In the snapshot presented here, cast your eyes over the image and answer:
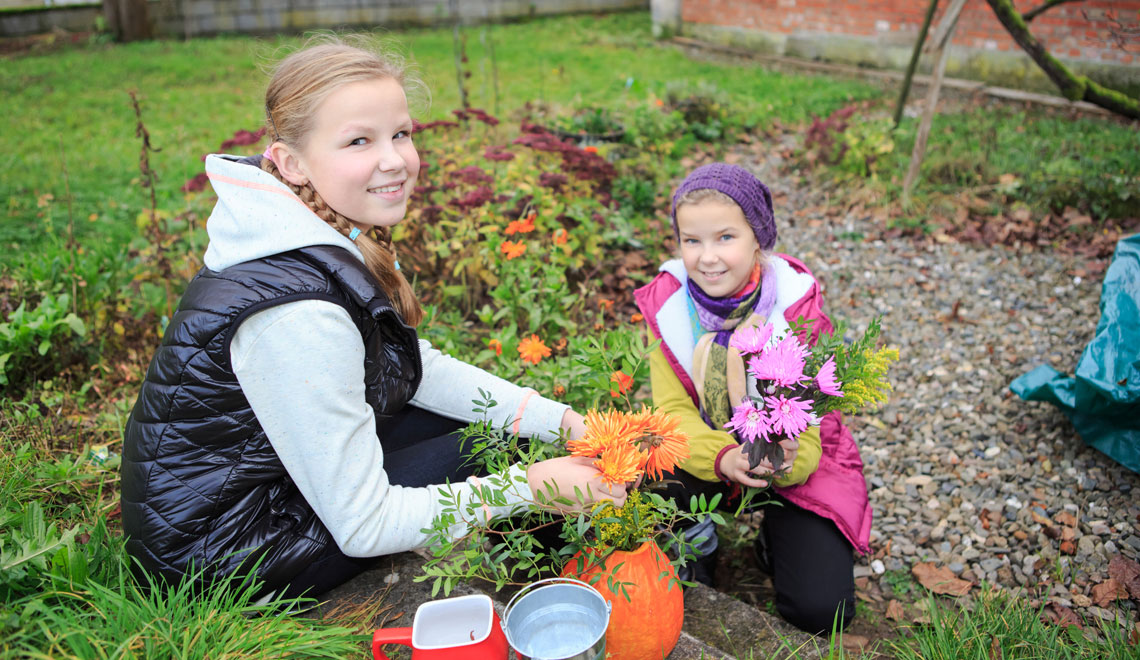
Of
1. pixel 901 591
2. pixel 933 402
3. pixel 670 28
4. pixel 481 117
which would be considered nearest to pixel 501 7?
pixel 670 28

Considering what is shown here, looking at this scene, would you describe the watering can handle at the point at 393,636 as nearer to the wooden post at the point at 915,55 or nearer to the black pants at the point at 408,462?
the black pants at the point at 408,462

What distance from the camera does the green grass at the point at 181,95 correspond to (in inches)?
209

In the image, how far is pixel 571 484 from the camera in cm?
161

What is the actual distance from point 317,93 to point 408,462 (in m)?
0.99

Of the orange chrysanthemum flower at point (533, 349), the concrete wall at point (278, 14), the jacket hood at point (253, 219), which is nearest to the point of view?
the jacket hood at point (253, 219)

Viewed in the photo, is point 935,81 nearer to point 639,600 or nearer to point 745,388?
point 745,388

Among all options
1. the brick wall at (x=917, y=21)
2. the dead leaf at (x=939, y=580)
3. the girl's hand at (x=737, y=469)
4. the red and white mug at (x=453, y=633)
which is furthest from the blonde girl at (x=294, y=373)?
the brick wall at (x=917, y=21)

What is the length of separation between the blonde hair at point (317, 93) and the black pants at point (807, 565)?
108 cm

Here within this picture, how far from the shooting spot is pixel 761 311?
2.15 meters

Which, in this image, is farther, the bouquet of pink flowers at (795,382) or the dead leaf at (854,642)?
the dead leaf at (854,642)

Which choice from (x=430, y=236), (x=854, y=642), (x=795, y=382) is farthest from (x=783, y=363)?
(x=430, y=236)

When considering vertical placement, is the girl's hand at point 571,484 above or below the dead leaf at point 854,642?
above

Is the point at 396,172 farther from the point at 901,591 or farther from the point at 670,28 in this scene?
the point at 670,28

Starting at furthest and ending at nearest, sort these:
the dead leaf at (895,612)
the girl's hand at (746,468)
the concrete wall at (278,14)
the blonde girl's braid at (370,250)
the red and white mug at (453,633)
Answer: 1. the concrete wall at (278,14)
2. the dead leaf at (895,612)
3. the girl's hand at (746,468)
4. the blonde girl's braid at (370,250)
5. the red and white mug at (453,633)
